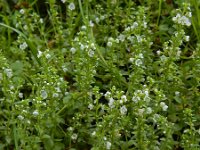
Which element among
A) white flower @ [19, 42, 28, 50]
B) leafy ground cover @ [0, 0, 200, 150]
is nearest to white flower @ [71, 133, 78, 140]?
leafy ground cover @ [0, 0, 200, 150]

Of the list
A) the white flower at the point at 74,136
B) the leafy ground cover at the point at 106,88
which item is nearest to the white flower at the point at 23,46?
the leafy ground cover at the point at 106,88

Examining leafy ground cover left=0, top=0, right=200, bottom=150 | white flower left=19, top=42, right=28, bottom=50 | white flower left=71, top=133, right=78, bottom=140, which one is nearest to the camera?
leafy ground cover left=0, top=0, right=200, bottom=150

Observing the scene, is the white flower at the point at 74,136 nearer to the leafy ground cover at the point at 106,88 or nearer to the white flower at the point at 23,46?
the leafy ground cover at the point at 106,88

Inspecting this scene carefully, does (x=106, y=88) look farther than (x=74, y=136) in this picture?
Yes

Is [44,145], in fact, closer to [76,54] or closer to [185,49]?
[76,54]

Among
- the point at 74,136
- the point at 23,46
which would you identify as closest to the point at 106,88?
the point at 74,136

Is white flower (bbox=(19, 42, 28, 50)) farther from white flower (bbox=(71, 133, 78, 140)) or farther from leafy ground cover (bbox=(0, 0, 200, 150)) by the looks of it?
white flower (bbox=(71, 133, 78, 140))

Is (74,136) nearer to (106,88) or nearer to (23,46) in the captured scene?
(106,88)

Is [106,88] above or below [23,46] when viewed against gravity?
below

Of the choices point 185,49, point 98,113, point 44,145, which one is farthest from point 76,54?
point 185,49
